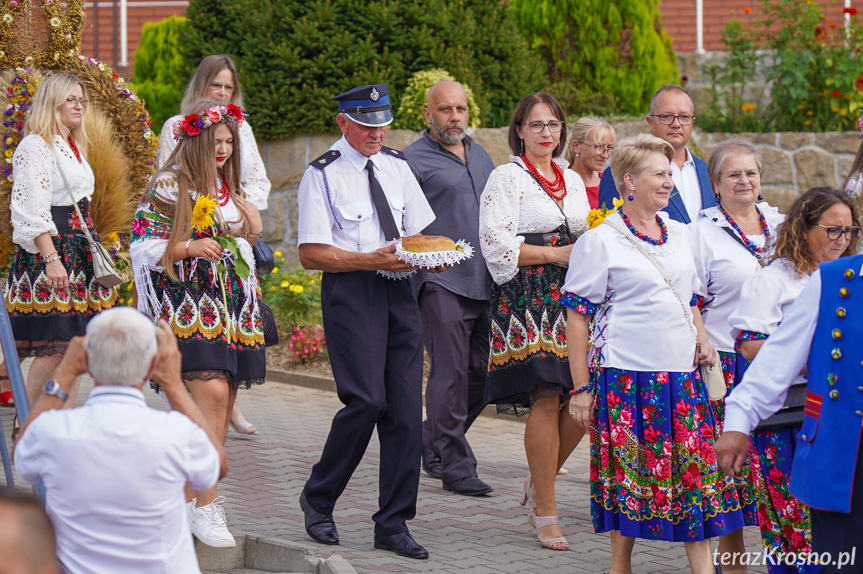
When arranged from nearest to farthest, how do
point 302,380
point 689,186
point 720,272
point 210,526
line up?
point 210,526, point 720,272, point 689,186, point 302,380

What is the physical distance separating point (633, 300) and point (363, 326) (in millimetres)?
1315

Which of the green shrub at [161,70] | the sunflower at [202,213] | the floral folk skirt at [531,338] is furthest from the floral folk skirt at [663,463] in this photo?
the green shrub at [161,70]

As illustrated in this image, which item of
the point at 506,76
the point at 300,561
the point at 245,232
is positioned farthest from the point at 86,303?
the point at 506,76

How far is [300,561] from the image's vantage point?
5.00 meters

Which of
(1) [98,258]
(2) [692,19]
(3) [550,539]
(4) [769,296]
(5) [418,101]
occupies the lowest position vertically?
(3) [550,539]

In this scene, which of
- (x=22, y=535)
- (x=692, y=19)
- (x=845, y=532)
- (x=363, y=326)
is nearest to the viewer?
(x=22, y=535)

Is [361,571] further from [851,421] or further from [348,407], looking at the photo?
[851,421]

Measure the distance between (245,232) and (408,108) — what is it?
19.7 feet

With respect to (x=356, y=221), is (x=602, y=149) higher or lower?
higher

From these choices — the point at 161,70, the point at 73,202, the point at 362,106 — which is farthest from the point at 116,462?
the point at 161,70

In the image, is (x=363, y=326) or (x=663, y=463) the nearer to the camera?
(x=663, y=463)

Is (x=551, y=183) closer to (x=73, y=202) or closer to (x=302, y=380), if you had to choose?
(x=73, y=202)

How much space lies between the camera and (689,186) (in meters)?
6.55

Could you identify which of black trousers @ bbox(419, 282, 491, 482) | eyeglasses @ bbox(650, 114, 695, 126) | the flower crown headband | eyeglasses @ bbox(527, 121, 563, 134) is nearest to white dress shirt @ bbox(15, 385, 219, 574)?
the flower crown headband
